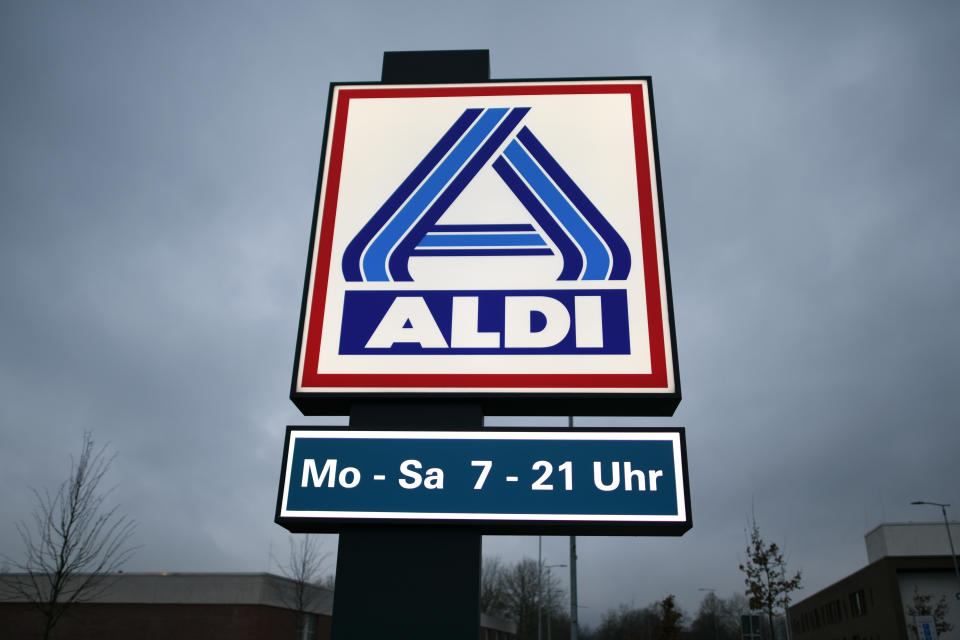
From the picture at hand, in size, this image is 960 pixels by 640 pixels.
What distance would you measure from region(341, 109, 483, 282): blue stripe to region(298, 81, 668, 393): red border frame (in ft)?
0.79

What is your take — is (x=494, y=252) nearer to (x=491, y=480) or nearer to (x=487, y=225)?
(x=487, y=225)

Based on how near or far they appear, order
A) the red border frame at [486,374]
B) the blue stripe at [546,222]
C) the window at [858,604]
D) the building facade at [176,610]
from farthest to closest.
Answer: the window at [858,604] < the building facade at [176,610] < the blue stripe at [546,222] < the red border frame at [486,374]

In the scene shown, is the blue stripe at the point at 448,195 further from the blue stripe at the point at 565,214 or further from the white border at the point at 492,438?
the white border at the point at 492,438

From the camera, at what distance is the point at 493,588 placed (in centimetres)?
7644

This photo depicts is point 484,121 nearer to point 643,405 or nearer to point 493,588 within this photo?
point 643,405

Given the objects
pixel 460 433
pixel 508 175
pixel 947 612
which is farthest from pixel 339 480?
pixel 947 612

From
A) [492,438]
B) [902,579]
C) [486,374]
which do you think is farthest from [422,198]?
[902,579]

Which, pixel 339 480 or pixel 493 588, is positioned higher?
pixel 493 588

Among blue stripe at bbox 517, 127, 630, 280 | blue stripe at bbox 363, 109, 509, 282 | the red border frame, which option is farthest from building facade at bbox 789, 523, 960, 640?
blue stripe at bbox 363, 109, 509, 282

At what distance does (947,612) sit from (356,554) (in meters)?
54.1

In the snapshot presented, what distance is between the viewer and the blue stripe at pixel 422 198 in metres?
7.27

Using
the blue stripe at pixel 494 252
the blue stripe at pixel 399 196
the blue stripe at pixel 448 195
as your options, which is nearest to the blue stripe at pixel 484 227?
the blue stripe at pixel 448 195

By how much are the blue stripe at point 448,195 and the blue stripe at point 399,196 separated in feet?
1.06

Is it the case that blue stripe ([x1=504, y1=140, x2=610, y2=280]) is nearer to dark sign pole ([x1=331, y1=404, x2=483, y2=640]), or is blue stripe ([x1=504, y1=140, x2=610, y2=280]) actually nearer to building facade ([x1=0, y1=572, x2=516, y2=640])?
dark sign pole ([x1=331, y1=404, x2=483, y2=640])
